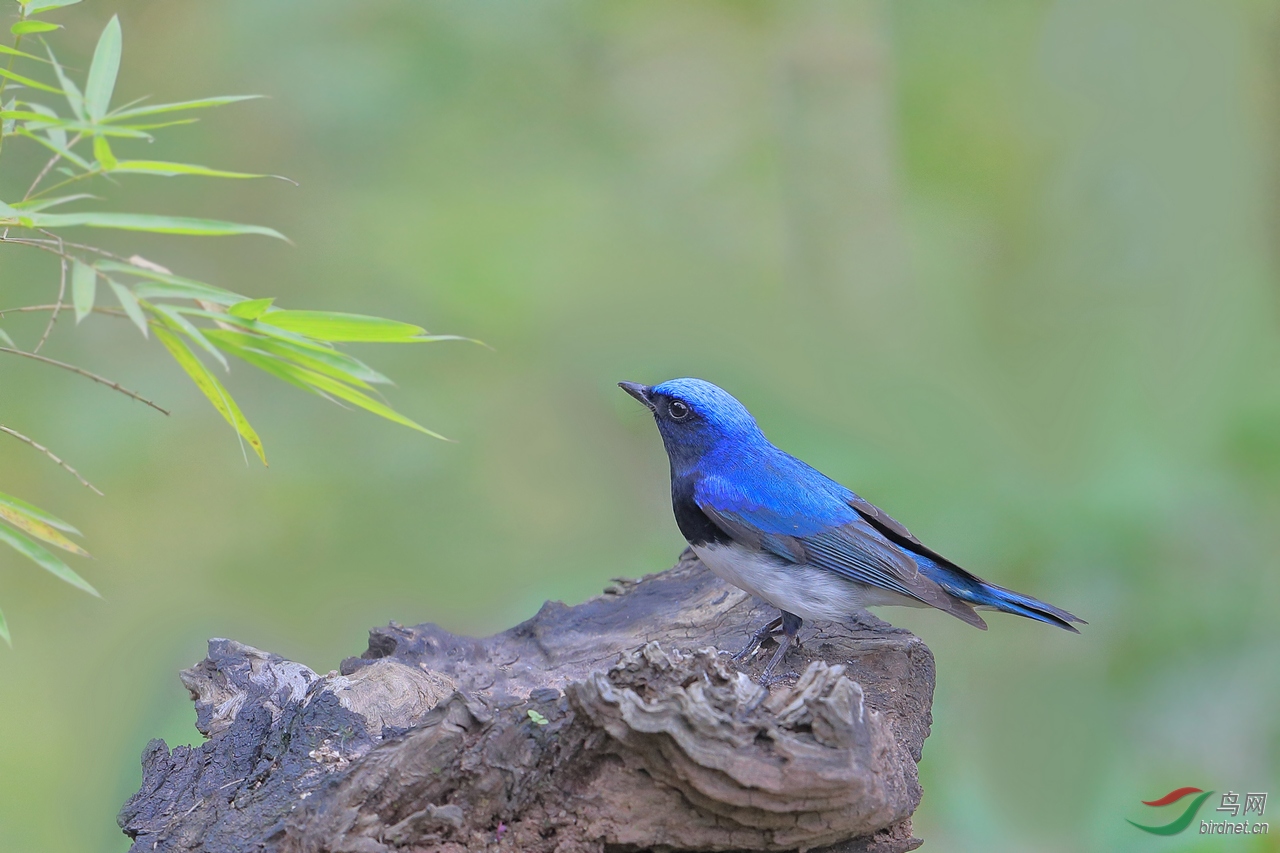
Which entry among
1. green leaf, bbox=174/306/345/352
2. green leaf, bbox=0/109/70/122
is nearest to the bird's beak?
green leaf, bbox=174/306/345/352

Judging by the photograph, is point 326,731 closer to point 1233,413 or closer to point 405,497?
point 405,497

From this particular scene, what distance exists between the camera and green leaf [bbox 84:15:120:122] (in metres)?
2.34

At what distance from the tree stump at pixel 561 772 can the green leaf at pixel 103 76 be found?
1.51 metres

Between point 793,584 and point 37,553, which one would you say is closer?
point 37,553

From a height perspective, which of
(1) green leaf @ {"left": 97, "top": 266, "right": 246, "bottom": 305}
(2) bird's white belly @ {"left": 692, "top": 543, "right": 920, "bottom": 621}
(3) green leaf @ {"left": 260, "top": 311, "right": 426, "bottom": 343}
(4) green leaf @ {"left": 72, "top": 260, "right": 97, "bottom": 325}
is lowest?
(2) bird's white belly @ {"left": 692, "top": 543, "right": 920, "bottom": 621}

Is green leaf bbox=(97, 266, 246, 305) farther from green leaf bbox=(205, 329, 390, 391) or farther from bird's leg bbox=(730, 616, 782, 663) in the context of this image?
bird's leg bbox=(730, 616, 782, 663)

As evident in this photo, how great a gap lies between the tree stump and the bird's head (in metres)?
1.14

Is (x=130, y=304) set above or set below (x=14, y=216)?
below

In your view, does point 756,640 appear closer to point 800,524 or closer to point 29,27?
point 800,524

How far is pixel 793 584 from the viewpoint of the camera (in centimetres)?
345

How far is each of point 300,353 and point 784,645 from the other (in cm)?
172

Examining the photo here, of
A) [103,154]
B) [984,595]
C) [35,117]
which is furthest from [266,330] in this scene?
[984,595]

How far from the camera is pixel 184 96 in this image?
234 inches

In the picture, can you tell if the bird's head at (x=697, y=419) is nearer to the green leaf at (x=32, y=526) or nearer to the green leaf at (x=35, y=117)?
the green leaf at (x=32, y=526)
